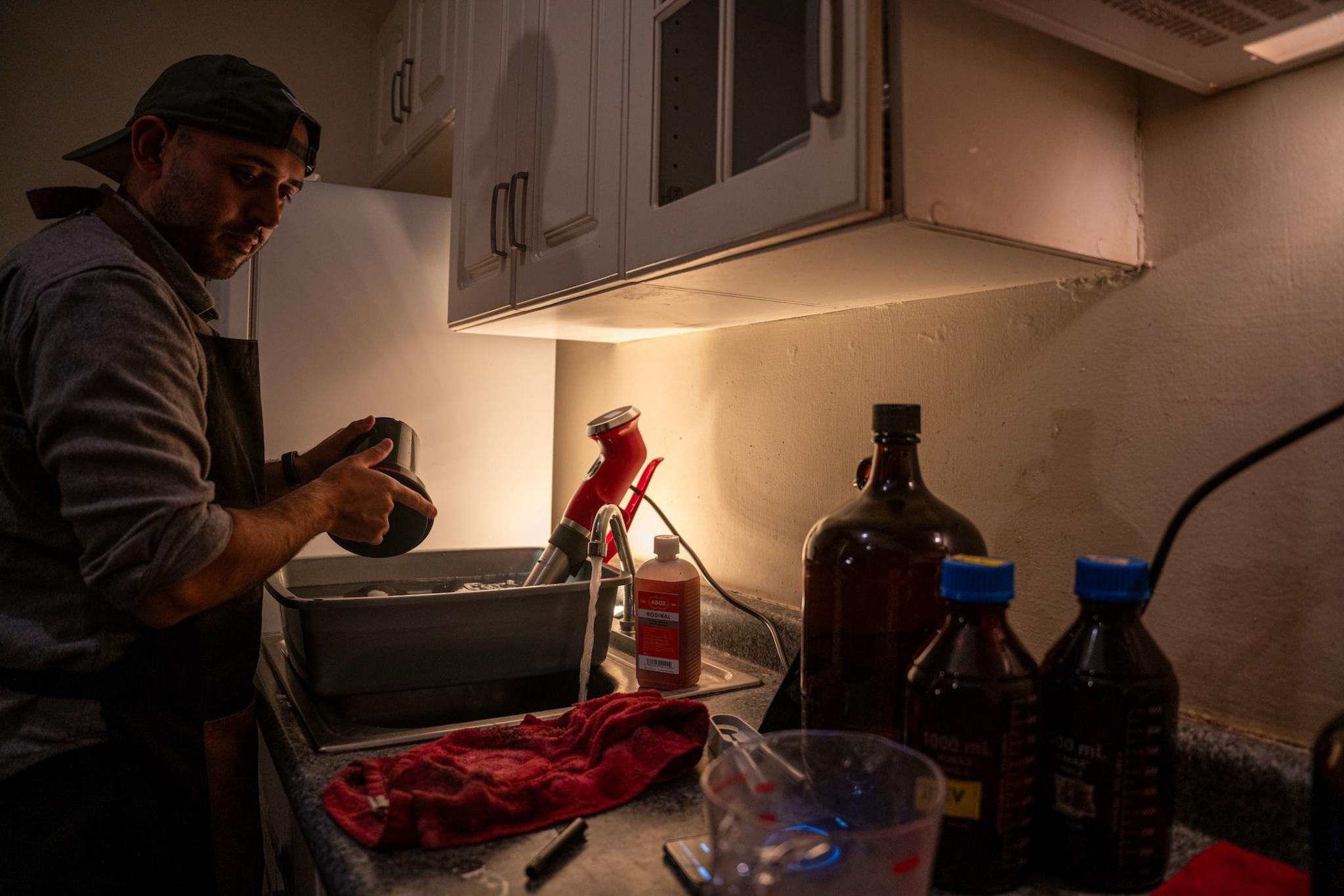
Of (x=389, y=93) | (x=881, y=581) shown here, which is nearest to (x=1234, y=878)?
(x=881, y=581)

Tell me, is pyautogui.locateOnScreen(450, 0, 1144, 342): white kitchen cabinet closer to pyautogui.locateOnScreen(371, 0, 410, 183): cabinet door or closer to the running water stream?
the running water stream

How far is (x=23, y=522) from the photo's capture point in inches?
35.4

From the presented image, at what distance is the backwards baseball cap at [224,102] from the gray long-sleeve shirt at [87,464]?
0.62 feet

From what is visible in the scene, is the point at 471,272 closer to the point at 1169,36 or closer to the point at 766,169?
the point at 766,169

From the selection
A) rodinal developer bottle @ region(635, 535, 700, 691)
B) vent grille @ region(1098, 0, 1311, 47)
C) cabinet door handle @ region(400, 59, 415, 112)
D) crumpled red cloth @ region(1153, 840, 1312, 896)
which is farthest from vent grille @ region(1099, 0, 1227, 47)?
cabinet door handle @ region(400, 59, 415, 112)

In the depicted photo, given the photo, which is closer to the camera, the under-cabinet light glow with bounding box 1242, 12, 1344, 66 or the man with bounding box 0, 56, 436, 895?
the under-cabinet light glow with bounding box 1242, 12, 1344, 66

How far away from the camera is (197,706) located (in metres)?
0.99

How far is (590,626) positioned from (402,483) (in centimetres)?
34

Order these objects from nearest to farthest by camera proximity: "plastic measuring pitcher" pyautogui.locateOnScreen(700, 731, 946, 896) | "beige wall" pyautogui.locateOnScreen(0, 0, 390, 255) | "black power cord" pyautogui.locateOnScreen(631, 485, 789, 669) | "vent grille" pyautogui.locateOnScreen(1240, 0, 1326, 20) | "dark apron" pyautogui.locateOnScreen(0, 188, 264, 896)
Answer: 1. "plastic measuring pitcher" pyautogui.locateOnScreen(700, 731, 946, 896)
2. "vent grille" pyautogui.locateOnScreen(1240, 0, 1326, 20)
3. "dark apron" pyautogui.locateOnScreen(0, 188, 264, 896)
4. "black power cord" pyautogui.locateOnScreen(631, 485, 789, 669)
5. "beige wall" pyautogui.locateOnScreen(0, 0, 390, 255)

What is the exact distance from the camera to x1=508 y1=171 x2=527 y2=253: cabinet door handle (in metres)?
1.19

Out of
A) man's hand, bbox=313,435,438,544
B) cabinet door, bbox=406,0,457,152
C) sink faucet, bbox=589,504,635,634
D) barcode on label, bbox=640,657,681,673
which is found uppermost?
cabinet door, bbox=406,0,457,152

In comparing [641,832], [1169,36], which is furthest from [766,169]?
[641,832]

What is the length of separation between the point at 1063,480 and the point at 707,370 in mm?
709

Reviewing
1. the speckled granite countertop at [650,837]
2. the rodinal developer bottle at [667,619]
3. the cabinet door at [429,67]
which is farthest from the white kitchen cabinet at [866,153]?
the cabinet door at [429,67]
